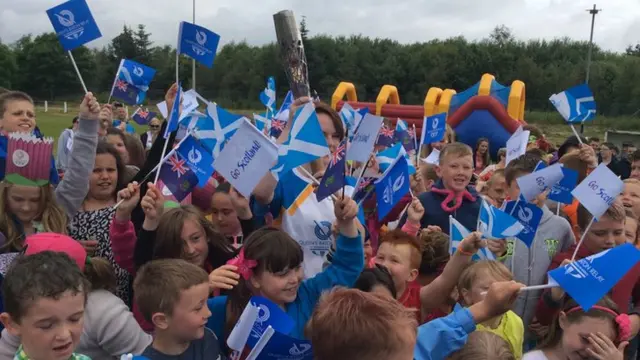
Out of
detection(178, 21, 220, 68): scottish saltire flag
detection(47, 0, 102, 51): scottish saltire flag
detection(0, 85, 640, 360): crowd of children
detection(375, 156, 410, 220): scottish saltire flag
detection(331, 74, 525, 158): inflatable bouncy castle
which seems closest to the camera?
detection(0, 85, 640, 360): crowd of children

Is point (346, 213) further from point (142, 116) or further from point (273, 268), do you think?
point (142, 116)

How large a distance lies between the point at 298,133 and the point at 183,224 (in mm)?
735

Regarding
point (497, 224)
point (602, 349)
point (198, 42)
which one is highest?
point (198, 42)

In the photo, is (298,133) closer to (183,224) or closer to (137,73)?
(183,224)

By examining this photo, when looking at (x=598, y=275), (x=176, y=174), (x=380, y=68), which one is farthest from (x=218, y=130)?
(x=380, y=68)

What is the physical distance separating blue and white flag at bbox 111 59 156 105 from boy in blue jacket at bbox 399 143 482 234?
2.59 metres

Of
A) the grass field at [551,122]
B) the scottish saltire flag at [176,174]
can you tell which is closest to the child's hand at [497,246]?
the scottish saltire flag at [176,174]

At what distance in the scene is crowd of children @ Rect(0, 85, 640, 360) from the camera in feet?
6.78

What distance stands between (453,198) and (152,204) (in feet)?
7.12

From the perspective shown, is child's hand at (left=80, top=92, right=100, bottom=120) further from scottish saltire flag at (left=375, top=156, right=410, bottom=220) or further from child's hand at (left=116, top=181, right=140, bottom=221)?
scottish saltire flag at (left=375, top=156, right=410, bottom=220)

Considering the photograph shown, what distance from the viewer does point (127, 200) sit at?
3125 mm

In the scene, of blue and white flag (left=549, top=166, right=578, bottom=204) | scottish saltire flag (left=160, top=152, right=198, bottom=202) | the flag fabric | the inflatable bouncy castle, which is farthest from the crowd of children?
the inflatable bouncy castle

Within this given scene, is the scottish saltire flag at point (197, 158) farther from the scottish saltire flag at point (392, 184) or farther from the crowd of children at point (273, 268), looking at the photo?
the scottish saltire flag at point (392, 184)

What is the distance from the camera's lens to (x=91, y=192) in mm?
3672
